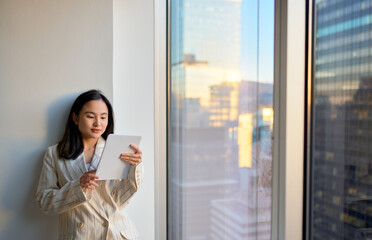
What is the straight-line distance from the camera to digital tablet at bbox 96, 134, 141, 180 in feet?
5.10

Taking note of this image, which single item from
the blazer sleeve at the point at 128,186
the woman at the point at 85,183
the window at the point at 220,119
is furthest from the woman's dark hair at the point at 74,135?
the window at the point at 220,119

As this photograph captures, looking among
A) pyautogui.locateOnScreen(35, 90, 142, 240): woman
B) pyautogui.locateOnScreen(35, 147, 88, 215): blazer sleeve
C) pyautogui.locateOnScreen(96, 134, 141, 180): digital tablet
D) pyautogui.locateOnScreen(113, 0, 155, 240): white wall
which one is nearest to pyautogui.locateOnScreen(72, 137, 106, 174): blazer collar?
pyautogui.locateOnScreen(35, 90, 142, 240): woman

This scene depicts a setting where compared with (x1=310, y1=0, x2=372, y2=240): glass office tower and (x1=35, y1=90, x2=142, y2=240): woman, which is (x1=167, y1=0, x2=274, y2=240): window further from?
(x1=35, y1=90, x2=142, y2=240): woman

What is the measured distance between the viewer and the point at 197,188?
6.32ft

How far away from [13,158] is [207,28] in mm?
1345

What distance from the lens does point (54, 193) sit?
1677 mm

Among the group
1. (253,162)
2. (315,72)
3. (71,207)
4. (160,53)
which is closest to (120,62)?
(160,53)

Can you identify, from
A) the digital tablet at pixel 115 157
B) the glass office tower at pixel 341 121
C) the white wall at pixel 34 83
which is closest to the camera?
the glass office tower at pixel 341 121

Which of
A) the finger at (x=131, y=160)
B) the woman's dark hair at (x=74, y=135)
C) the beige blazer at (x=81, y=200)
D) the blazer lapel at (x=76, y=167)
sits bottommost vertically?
the beige blazer at (x=81, y=200)

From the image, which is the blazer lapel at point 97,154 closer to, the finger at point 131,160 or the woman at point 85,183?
the woman at point 85,183

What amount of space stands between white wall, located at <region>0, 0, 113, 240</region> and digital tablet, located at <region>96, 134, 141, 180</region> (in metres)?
0.57

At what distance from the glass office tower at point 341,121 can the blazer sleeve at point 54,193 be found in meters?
1.10

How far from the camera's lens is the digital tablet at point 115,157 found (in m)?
1.55

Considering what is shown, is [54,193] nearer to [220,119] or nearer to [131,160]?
[131,160]
